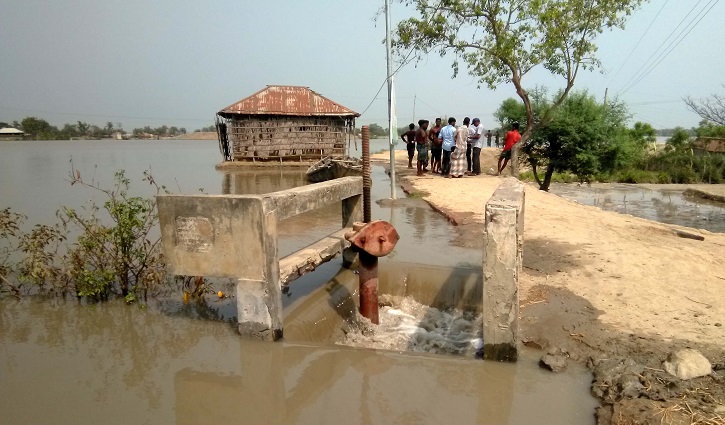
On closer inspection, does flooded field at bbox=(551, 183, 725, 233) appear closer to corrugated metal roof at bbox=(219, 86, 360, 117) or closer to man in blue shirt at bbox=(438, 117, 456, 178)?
man in blue shirt at bbox=(438, 117, 456, 178)

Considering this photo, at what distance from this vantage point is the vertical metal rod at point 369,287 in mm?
4730

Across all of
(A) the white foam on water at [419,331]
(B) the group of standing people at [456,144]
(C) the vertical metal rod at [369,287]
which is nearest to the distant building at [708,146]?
(B) the group of standing people at [456,144]

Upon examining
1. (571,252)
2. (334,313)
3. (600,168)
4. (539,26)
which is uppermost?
(539,26)

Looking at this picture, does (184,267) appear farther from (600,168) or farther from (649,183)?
(649,183)

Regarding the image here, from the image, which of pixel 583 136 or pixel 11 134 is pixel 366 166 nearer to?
pixel 583 136

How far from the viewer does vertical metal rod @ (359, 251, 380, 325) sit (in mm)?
4730

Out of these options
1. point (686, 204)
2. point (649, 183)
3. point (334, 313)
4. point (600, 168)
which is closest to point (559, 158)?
point (600, 168)

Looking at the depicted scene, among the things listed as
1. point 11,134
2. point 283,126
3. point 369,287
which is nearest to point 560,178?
A: point 283,126

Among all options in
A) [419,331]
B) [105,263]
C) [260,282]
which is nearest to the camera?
[260,282]

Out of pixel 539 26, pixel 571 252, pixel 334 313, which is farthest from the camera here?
pixel 539 26

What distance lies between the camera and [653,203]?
14.8 metres

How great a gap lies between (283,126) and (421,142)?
10.7m

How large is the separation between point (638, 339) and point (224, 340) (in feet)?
11.4

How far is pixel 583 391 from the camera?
3186 millimetres
